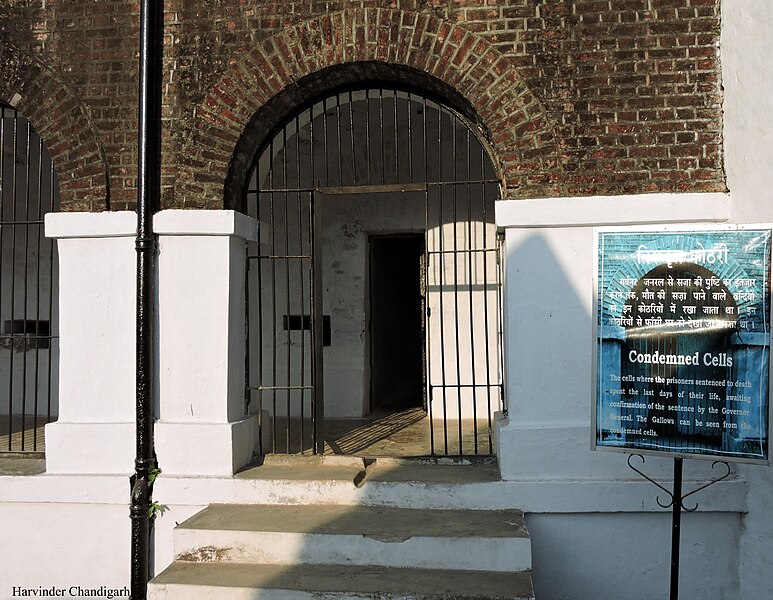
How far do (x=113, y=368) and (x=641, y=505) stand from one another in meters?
3.91

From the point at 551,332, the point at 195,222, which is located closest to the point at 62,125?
the point at 195,222

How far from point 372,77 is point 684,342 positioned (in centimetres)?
311

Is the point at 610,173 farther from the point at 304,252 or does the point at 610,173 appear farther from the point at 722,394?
the point at 304,252

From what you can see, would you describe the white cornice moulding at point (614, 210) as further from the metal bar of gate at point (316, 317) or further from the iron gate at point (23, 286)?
the iron gate at point (23, 286)

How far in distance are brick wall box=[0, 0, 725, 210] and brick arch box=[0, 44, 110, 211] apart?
0.01m

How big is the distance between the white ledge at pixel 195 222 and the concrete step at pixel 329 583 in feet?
7.66

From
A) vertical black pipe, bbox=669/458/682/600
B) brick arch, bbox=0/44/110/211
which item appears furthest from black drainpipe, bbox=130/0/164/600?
vertical black pipe, bbox=669/458/682/600

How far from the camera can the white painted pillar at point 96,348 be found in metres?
4.96

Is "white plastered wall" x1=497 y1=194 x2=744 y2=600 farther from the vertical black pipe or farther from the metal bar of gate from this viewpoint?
the metal bar of gate

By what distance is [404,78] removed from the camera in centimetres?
517

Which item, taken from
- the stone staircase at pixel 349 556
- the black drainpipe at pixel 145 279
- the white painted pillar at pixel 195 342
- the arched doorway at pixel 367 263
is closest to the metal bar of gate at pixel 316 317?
the white painted pillar at pixel 195 342

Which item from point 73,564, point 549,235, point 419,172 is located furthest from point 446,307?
point 73,564

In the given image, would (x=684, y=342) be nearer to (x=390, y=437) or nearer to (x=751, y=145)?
(x=751, y=145)

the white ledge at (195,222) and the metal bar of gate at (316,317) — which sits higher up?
the white ledge at (195,222)
